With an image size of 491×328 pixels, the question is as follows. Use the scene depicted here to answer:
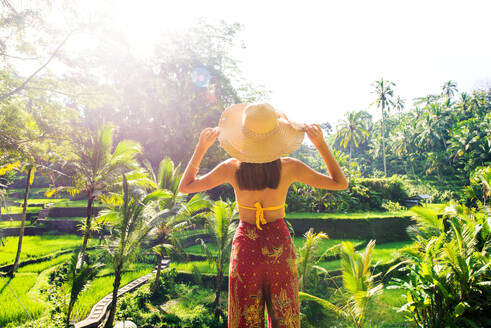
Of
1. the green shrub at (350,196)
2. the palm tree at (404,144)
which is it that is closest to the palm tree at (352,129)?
the palm tree at (404,144)

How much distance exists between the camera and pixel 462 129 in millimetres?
29047

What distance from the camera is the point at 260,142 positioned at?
4.99 ft

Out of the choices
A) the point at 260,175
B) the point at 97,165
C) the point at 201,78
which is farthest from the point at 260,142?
the point at 201,78

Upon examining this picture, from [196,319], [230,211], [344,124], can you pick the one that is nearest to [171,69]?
[230,211]

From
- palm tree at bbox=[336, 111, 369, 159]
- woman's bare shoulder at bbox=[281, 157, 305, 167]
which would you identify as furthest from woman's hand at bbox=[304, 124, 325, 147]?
palm tree at bbox=[336, 111, 369, 159]

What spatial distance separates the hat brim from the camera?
4.97ft

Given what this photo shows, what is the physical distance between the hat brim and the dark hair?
107 millimetres

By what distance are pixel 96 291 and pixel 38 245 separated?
763cm

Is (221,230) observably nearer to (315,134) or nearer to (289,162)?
(289,162)

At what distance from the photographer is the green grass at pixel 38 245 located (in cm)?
1161

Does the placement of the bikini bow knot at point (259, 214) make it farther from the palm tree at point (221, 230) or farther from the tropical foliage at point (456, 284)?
the palm tree at point (221, 230)

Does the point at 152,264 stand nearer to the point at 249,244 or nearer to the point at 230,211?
the point at 230,211

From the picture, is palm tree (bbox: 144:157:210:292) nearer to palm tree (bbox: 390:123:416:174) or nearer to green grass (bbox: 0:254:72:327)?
green grass (bbox: 0:254:72:327)

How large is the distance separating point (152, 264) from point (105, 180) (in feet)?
16.5
